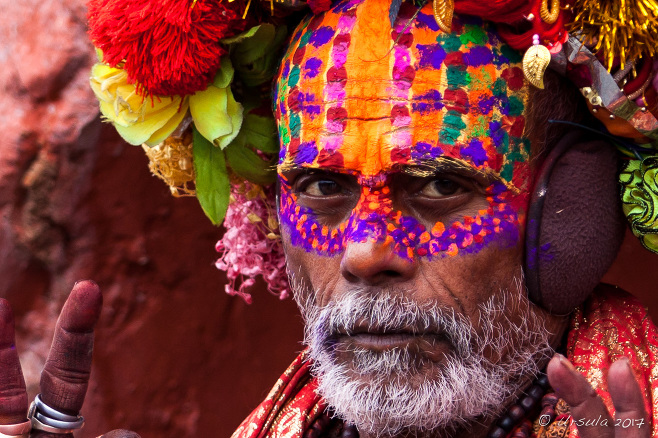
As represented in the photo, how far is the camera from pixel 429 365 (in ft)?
7.16

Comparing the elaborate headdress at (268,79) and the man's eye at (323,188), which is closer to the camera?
the elaborate headdress at (268,79)

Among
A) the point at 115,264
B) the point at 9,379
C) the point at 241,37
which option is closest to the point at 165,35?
the point at 241,37

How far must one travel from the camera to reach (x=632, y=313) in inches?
91.8

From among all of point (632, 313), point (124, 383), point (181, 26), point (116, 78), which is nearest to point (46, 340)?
point (124, 383)

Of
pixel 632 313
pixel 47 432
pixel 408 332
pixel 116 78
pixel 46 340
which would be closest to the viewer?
pixel 47 432

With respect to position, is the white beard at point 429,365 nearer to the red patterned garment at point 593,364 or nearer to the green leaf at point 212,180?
the red patterned garment at point 593,364

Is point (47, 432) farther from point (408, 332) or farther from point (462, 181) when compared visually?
point (462, 181)

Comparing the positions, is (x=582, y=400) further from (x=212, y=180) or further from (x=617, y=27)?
(x=212, y=180)

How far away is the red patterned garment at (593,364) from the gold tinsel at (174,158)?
0.70 m

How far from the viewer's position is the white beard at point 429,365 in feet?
7.06

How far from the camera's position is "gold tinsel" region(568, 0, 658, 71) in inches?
78.7

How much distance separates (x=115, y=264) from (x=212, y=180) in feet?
2.61

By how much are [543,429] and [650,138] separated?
29.1 inches

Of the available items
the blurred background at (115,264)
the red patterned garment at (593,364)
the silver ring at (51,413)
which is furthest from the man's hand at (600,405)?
the blurred background at (115,264)
